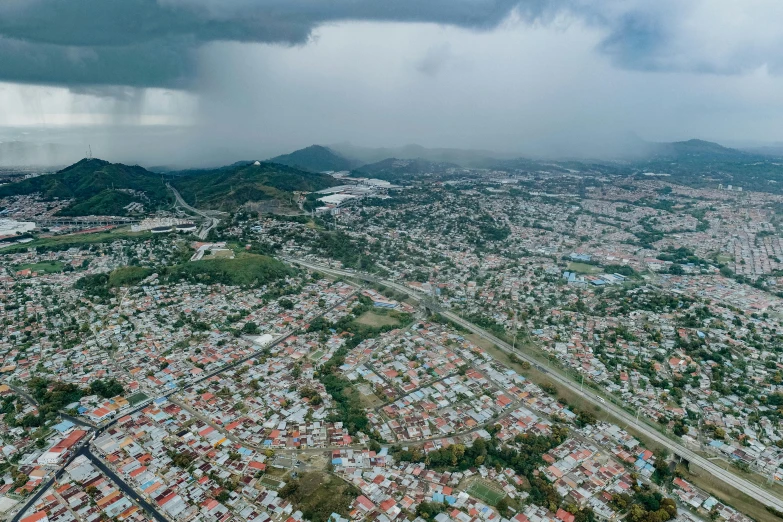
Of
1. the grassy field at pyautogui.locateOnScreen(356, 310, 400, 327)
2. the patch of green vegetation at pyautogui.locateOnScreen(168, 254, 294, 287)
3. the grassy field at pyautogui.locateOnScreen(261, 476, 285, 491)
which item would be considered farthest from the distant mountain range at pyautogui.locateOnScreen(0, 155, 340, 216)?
the grassy field at pyautogui.locateOnScreen(261, 476, 285, 491)

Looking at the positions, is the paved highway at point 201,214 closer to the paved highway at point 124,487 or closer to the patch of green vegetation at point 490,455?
the paved highway at point 124,487

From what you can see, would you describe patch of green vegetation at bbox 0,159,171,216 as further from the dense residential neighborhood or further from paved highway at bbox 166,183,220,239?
the dense residential neighborhood

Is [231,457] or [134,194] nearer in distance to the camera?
[231,457]

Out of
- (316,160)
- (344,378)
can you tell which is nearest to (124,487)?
(344,378)

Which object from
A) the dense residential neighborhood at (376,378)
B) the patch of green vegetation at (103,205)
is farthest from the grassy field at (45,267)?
the patch of green vegetation at (103,205)

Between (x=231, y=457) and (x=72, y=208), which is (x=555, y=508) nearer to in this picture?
(x=231, y=457)

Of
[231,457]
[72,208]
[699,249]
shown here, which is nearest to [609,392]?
[231,457]
